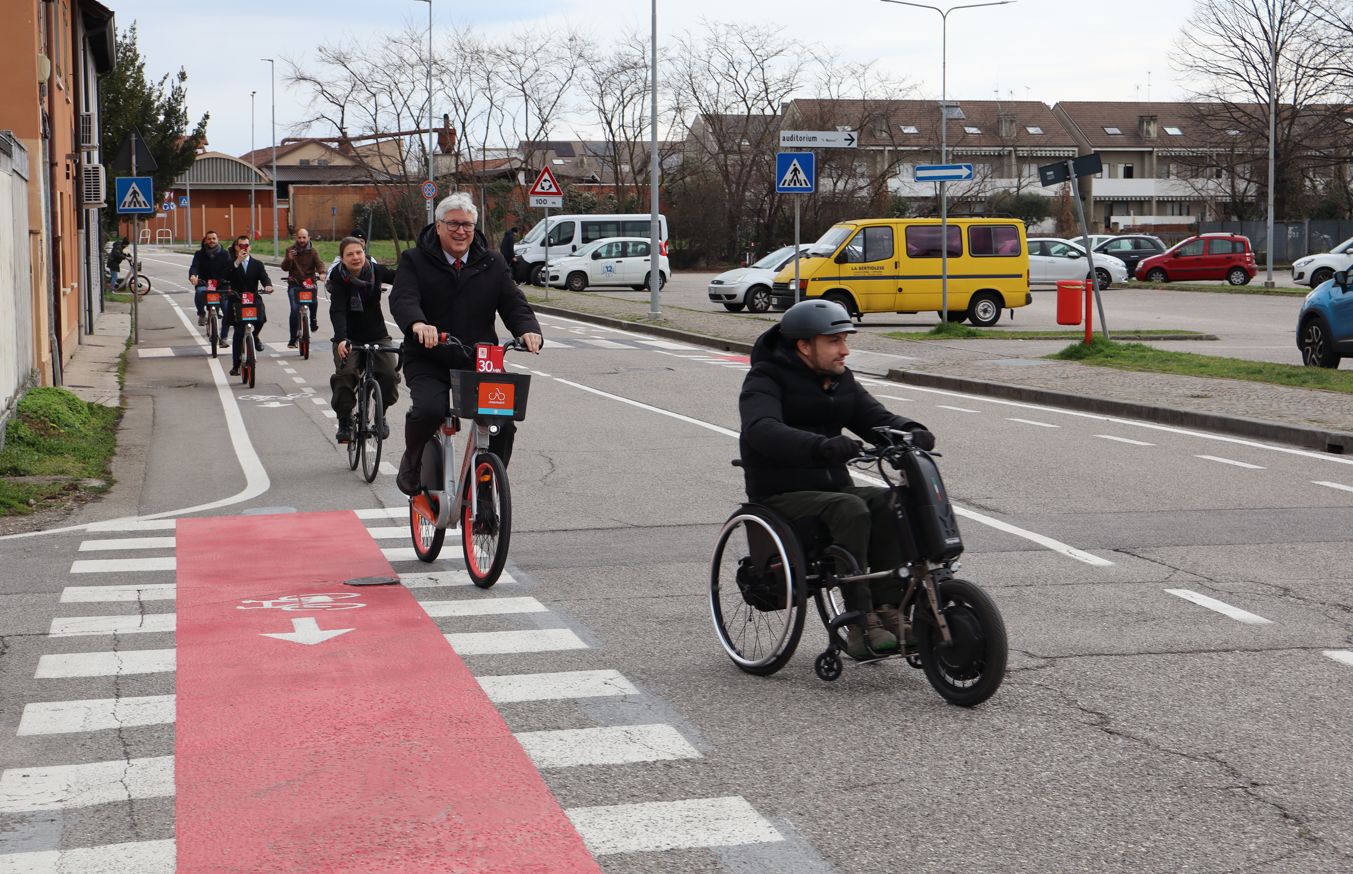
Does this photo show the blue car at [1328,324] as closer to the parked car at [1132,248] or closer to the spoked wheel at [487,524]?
the spoked wheel at [487,524]

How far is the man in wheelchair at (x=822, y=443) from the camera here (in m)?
5.36

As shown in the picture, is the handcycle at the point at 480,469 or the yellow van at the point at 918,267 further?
the yellow van at the point at 918,267

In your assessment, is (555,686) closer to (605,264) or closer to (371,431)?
(371,431)

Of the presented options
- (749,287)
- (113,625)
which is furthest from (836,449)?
(749,287)

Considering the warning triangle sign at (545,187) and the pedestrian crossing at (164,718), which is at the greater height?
the warning triangle sign at (545,187)

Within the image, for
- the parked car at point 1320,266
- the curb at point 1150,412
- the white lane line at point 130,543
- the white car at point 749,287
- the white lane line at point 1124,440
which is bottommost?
the white lane line at point 130,543

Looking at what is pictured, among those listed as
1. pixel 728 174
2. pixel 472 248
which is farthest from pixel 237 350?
pixel 728 174

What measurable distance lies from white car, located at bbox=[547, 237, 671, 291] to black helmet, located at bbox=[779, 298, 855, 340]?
127 ft

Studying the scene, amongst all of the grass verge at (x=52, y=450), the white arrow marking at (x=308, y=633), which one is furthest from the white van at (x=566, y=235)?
Answer: the white arrow marking at (x=308, y=633)

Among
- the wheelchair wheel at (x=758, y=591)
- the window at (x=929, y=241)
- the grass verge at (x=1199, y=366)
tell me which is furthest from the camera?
the window at (x=929, y=241)

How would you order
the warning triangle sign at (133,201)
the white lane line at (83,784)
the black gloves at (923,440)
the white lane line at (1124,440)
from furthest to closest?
the warning triangle sign at (133,201)
the white lane line at (1124,440)
the black gloves at (923,440)
the white lane line at (83,784)

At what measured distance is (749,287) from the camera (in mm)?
33062

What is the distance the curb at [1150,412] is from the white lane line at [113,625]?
10107 mm

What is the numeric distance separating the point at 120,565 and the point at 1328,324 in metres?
15.5
